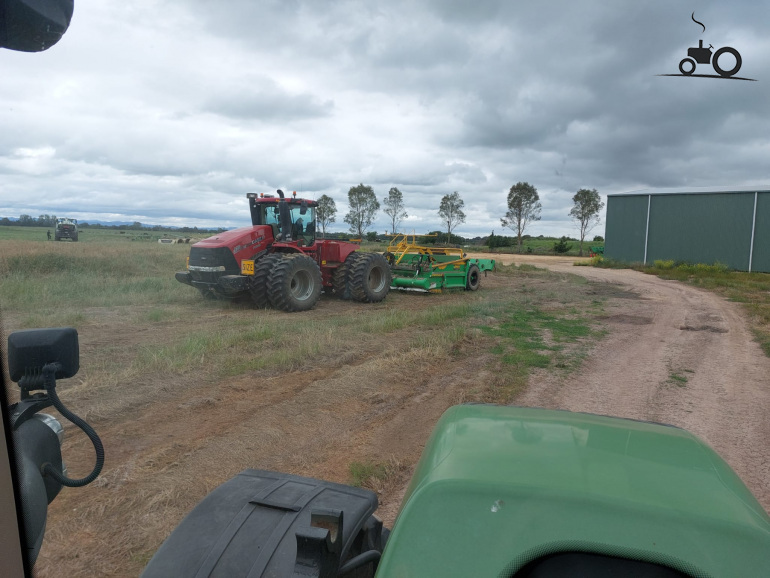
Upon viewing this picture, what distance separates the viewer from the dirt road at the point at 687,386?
5027mm

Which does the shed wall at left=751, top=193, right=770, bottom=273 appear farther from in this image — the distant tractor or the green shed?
the distant tractor

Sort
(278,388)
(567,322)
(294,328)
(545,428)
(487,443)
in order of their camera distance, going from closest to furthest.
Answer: (487,443) < (545,428) < (278,388) < (294,328) < (567,322)

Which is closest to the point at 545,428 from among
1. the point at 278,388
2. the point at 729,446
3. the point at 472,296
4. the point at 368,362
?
the point at 729,446

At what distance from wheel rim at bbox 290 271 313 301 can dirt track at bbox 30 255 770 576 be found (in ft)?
12.1

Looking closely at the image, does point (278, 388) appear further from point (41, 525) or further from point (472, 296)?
point (472, 296)

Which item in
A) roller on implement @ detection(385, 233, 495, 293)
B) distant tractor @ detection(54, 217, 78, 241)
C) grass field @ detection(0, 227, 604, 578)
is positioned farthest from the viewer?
roller on implement @ detection(385, 233, 495, 293)

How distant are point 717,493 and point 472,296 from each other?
14.0 m

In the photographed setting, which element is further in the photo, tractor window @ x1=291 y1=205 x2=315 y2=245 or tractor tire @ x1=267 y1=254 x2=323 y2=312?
tractor window @ x1=291 y1=205 x2=315 y2=245

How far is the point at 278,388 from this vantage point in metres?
6.13

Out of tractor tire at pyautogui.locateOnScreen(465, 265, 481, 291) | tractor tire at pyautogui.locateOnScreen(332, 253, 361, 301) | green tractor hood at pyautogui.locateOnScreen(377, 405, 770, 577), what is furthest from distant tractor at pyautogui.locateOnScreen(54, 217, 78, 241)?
tractor tire at pyautogui.locateOnScreen(465, 265, 481, 291)

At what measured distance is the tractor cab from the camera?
1243 centimetres

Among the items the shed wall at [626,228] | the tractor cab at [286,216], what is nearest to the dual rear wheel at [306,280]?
the tractor cab at [286,216]

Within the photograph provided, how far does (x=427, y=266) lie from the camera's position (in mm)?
15594

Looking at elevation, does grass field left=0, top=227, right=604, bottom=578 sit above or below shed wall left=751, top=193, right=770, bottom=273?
below
